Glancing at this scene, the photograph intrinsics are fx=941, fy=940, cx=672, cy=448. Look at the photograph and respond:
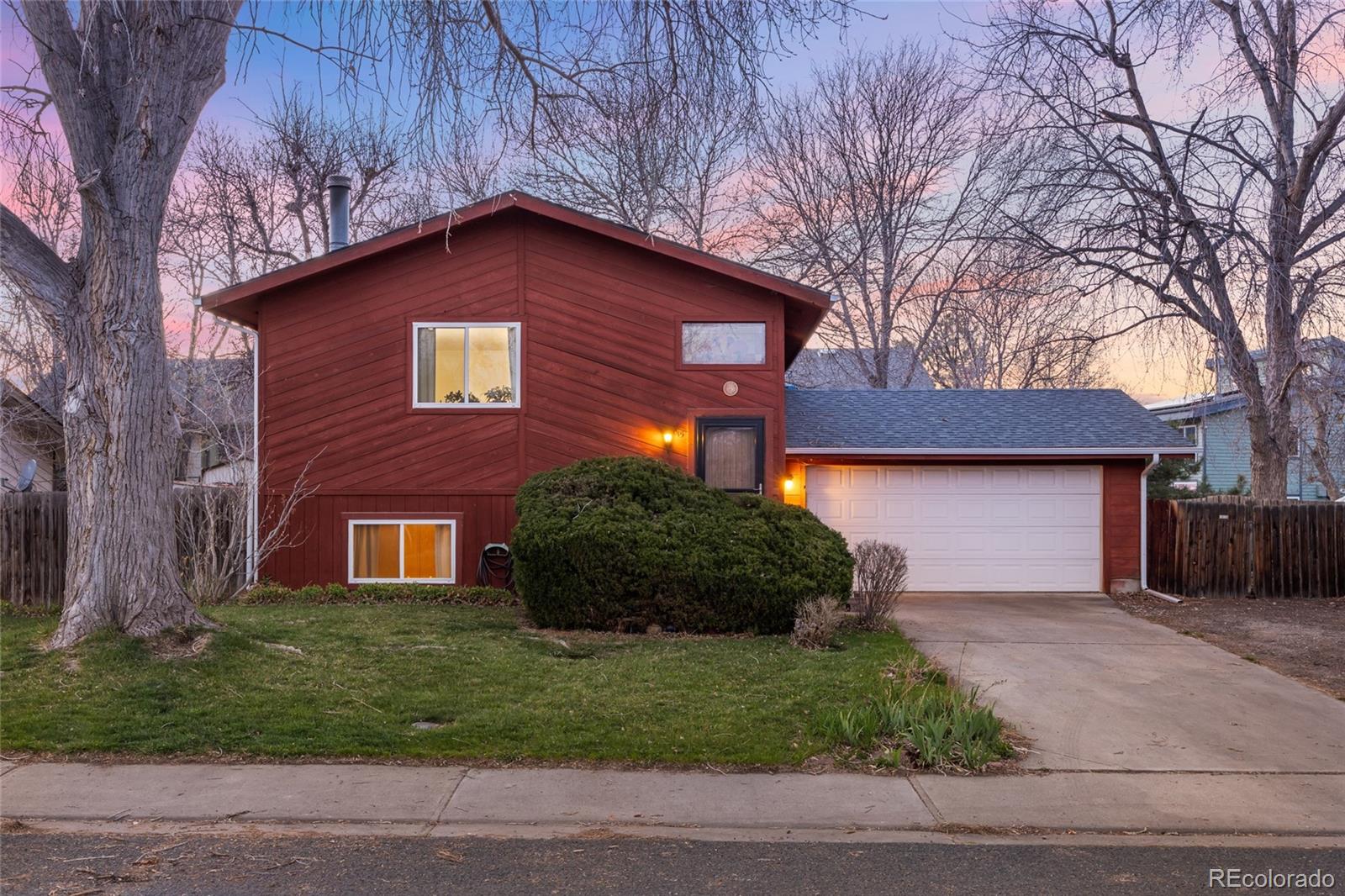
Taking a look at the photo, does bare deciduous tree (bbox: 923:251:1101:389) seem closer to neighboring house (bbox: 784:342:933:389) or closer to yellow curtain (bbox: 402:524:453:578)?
neighboring house (bbox: 784:342:933:389)

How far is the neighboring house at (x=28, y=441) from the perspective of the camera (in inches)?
680

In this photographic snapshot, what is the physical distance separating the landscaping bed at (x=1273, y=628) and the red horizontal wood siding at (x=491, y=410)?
559 centimetres

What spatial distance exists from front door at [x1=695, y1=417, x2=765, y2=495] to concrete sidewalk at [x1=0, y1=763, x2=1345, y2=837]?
305 inches

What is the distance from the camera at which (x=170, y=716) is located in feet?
21.1

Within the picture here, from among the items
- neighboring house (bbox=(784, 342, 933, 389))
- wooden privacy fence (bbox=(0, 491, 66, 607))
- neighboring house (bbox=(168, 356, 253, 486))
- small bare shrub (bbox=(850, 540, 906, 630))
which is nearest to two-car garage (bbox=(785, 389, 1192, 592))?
small bare shrub (bbox=(850, 540, 906, 630))

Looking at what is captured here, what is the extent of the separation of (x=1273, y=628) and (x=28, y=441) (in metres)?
22.5

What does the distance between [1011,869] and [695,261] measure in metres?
9.87

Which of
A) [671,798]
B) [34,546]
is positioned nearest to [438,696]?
[671,798]

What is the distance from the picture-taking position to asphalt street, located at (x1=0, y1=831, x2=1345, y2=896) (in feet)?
13.5

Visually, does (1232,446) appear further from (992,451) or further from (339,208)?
(339,208)

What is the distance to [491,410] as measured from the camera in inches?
523

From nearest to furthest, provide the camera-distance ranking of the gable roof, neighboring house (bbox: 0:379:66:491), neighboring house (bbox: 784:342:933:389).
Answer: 1. the gable roof
2. neighboring house (bbox: 0:379:66:491)
3. neighboring house (bbox: 784:342:933:389)

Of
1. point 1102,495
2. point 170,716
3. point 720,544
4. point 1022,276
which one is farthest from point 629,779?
point 1022,276

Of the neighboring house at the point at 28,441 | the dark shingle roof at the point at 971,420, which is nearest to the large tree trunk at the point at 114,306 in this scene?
the dark shingle roof at the point at 971,420
